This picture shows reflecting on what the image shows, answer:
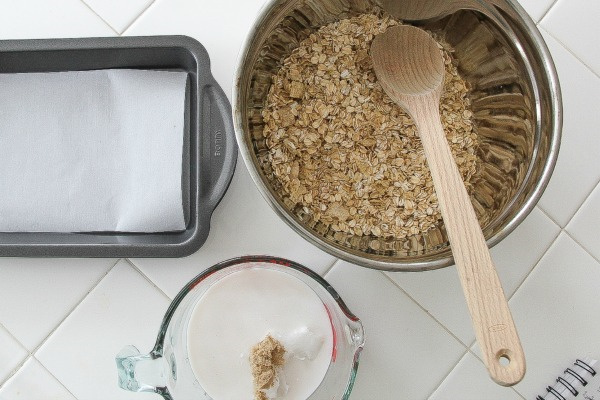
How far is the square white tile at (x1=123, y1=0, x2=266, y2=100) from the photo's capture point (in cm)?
76

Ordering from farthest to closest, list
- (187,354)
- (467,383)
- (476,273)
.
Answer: (467,383)
(187,354)
(476,273)

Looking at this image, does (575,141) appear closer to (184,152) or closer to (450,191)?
(450,191)

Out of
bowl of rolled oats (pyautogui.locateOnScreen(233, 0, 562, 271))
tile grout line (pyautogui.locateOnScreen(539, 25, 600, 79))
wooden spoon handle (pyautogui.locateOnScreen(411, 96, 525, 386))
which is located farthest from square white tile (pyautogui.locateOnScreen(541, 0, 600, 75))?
wooden spoon handle (pyautogui.locateOnScreen(411, 96, 525, 386))

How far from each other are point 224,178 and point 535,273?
1.25ft

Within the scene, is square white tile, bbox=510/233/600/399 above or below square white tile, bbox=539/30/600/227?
below

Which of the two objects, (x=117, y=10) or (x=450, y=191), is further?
(x=117, y=10)

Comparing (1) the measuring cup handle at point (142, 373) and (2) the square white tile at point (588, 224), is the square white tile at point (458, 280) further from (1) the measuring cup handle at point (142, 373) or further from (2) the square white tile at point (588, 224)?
(1) the measuring cup handle at point (142, 373)

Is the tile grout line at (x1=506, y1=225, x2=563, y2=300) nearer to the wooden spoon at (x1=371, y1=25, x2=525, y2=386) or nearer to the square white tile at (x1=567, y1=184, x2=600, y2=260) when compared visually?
the square white tile at (x1=567, y1=184, x2=600, y2=260)

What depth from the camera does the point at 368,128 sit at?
701 millimetres

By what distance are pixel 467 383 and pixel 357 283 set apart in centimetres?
18

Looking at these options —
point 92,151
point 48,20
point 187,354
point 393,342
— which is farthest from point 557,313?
point 48,20

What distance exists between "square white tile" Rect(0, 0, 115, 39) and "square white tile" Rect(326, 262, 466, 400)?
1.33 feet

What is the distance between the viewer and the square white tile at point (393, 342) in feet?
2.49

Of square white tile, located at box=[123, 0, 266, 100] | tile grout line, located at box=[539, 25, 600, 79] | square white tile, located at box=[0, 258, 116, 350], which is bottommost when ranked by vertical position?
square white tile, located at box=[0, 258, 116, 350]
